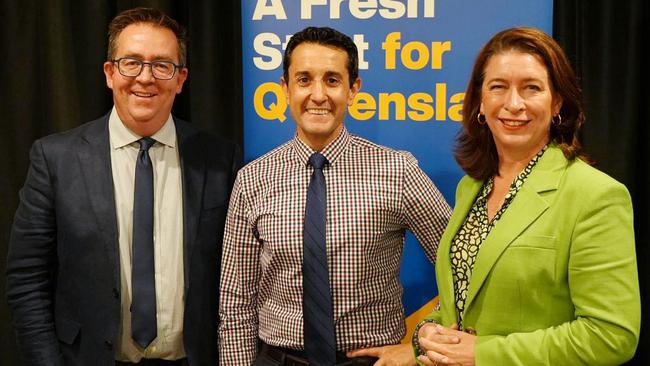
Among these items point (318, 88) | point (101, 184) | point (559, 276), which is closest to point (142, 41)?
point (101, 184)

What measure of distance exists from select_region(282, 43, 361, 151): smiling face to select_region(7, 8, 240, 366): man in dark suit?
441 millimetres

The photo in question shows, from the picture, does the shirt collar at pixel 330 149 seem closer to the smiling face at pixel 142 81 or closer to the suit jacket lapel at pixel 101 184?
the smiling face at pixel 142 81

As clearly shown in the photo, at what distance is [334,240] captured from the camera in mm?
2041

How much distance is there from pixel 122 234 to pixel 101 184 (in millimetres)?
181

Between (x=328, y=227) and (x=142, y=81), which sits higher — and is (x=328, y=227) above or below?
below

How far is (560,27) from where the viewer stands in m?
2.51

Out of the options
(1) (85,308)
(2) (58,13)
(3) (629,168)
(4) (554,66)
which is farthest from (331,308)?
(2) (58,13)

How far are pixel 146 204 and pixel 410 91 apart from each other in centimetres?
118

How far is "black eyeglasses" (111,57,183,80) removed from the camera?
6.89 feet

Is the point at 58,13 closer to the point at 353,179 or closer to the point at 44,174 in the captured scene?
the point at 44,174

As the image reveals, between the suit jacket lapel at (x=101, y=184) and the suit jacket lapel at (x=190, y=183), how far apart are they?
0.23m

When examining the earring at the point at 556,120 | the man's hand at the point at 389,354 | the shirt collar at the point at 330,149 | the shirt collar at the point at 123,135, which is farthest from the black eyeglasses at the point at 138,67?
the earring at the point at 556,120

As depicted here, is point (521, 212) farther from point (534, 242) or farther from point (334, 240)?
point (334, 240)

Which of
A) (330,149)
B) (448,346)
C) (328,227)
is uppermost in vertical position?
(330,149)
